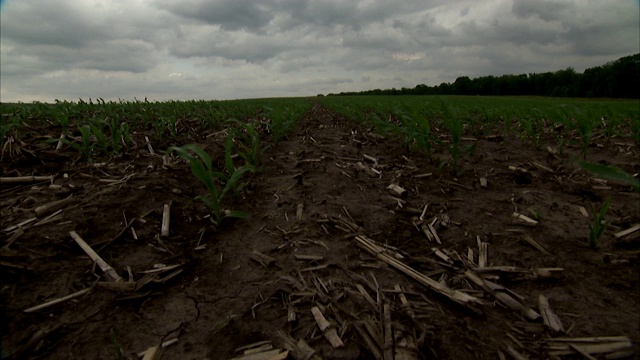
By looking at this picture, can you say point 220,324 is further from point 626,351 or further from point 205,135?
point 205,135

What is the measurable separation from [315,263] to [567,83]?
54.4 meters

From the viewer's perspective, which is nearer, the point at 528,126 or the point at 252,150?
the point at 252,150

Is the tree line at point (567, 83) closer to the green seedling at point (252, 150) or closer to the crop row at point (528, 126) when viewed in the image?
the crop row at point (528, 126)

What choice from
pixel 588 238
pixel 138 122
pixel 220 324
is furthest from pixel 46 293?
pixel 138 122

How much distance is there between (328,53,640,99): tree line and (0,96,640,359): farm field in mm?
46305

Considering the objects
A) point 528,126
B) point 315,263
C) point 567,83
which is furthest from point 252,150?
point 567,83

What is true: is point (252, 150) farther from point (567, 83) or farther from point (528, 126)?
point (567, 83)

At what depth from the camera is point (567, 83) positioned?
43.4 metres

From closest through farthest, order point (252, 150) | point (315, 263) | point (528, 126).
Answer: point (315, 263)
point (252, 150)
point (528, 126)

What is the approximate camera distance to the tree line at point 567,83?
3634 centimetres

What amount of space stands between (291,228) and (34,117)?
5.11 m

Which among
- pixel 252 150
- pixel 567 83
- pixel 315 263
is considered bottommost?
pixel 315 263

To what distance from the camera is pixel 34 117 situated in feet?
16.4

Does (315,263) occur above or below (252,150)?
below
